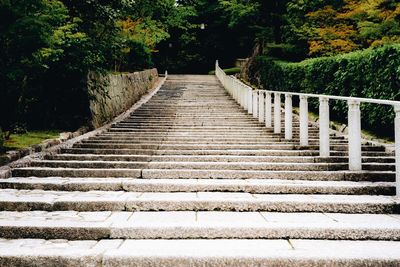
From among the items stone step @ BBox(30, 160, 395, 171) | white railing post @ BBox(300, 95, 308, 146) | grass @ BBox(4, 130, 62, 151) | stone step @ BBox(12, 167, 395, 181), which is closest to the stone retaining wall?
grass @ BBox(4, 130, 62, 151)

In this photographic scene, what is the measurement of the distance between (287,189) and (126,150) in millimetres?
3652

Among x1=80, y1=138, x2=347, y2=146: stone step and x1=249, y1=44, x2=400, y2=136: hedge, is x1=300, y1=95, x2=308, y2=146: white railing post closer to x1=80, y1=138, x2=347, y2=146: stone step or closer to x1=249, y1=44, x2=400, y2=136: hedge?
x1=80, y1=138, x2=347, y2=146: stone step

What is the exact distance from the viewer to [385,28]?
13047mm

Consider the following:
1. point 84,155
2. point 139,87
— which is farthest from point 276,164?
point 139,87

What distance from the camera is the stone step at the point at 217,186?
5.28 metres

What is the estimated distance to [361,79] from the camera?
1002 centimetres

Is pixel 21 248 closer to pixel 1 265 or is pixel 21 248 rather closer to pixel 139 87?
pixel 1 265

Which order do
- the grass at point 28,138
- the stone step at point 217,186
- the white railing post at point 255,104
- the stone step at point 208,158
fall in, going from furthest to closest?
the white railing post at point 255,104
the grass at point 28,138
the stone step at point 208,158
the stone step at point 217,186

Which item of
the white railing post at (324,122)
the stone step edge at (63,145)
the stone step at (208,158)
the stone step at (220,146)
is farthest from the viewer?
the stone step at (220,146)

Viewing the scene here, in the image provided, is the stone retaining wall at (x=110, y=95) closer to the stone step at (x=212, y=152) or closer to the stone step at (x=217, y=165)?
the stone step at (x=212, y=152)

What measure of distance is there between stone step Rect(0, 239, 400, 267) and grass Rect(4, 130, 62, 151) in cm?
432

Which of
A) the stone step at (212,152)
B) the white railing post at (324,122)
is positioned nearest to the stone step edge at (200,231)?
the white railing post at (324,122)

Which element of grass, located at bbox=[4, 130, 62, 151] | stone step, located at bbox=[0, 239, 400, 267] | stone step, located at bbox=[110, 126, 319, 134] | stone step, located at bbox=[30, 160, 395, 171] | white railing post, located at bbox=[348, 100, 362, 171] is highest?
white railing post, located at bbox=[348, 100, 362, 171]

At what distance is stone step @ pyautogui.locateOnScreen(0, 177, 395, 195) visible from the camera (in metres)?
5.28
